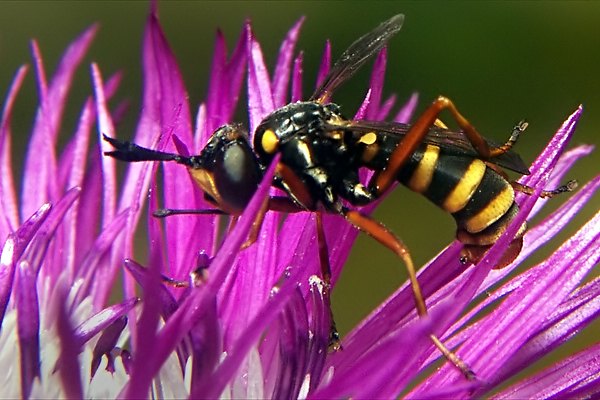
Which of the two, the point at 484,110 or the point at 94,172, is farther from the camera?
the point at 484,110

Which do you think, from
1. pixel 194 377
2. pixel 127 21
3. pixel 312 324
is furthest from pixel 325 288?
pixel 127 21

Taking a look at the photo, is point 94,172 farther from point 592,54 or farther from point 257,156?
point 592,54

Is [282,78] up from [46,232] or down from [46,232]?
up

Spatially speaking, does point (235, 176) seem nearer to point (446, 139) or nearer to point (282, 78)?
point (446, 139)

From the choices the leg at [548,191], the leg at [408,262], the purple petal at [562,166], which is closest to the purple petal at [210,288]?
the leg at [408,262]

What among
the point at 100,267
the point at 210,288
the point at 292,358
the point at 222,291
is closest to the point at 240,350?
the point at 210,288

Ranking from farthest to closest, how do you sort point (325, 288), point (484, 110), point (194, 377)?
point (484, 110) < point (325, 288) < point (194, 377)

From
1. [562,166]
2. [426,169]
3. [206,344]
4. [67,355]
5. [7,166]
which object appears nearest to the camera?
[67,355]

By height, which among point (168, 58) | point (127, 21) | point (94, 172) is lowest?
point (127, 21)
